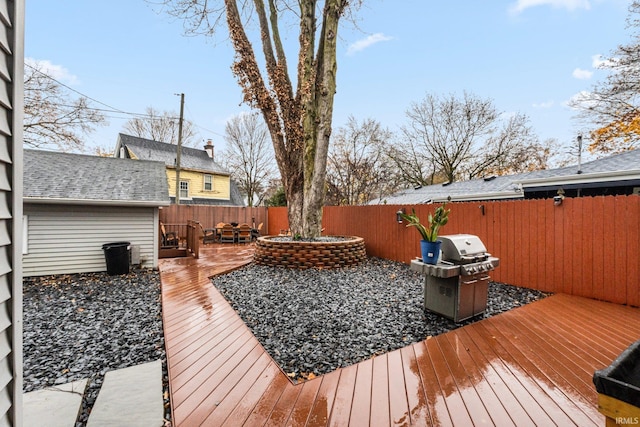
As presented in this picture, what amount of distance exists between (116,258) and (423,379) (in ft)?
20.5

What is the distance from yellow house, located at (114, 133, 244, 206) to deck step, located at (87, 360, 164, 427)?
15199 millimetres

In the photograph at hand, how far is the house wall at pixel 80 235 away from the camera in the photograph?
540 cm

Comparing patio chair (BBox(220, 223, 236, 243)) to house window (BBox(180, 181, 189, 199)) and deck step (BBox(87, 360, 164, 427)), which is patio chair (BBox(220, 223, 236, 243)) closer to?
house window (BBox(180, 181, 189, 199))

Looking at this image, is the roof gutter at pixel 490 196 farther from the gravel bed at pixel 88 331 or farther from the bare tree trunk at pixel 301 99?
the gravel bed at pixel 88 331

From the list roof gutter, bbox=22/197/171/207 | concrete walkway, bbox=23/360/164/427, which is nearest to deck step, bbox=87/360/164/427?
concrete walkway, bbox=23/360/164/427

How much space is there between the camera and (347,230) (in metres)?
8.54

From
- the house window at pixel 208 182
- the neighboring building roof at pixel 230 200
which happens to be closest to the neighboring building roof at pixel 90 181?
the neighboring building roof at pixel 230 200

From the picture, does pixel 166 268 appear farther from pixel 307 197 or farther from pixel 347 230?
pixel 347 230

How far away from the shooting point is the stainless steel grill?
9.77ft

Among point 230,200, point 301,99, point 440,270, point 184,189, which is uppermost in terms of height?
point 301,99

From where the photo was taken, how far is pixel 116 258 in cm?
562

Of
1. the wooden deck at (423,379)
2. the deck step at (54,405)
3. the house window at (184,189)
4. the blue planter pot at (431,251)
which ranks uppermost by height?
the house window at (184,189)

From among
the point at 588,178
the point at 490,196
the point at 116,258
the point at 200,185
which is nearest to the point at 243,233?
the point at 116,258

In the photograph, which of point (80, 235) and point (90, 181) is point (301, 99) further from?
point (80, 235)
